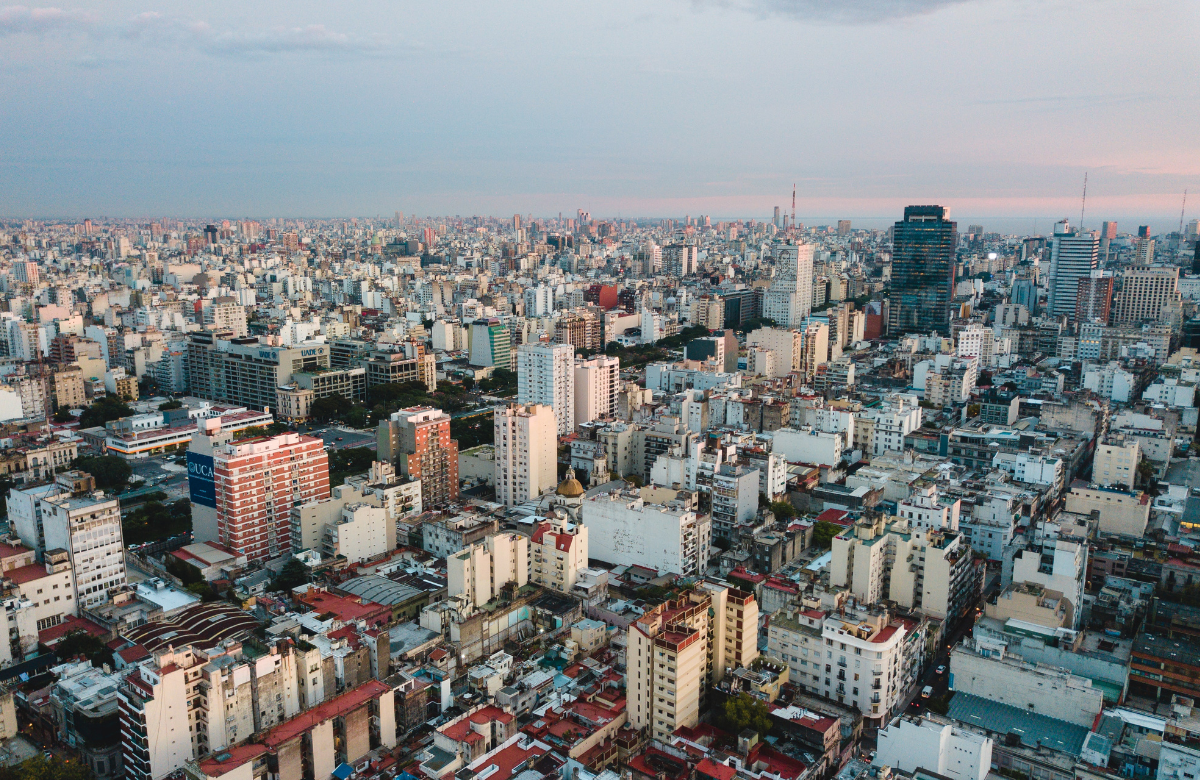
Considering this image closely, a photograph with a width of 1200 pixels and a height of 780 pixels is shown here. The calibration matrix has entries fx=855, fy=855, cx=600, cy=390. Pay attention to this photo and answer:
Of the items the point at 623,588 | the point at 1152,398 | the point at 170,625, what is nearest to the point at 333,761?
the point at 170,625

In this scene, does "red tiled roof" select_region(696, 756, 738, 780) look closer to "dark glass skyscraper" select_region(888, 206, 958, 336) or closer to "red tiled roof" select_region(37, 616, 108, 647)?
"red tiled roof" select_region(37, 616, 108, 647)

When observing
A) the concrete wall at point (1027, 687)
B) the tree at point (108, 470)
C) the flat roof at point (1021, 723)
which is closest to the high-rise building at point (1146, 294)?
the concrete wall at point (1027, 687)

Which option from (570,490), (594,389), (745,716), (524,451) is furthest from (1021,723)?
(594,389)

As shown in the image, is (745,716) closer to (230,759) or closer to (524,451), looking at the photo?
(230,759)

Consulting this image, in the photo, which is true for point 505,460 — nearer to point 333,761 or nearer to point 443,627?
point 443,627

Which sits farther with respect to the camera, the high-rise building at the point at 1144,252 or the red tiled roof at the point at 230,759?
the high-rise building at the point at 1144,252

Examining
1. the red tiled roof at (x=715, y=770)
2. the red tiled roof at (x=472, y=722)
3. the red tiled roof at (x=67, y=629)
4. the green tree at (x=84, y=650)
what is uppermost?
the red tiled roof at (x=715, y=770)

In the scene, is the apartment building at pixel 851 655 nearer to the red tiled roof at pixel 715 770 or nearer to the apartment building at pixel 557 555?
the red tiled roof at pixel 715 770

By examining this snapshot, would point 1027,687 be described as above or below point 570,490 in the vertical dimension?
below
